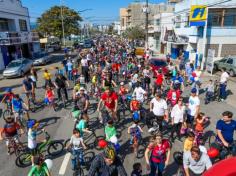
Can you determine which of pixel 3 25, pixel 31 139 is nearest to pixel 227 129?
pixel 31 139

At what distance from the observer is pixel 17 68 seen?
2297 cm

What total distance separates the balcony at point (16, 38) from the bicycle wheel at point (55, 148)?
74.9 ft

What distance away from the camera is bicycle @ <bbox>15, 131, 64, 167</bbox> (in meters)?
7.63

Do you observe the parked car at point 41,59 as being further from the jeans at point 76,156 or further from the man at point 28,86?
the jeans at point 76,156

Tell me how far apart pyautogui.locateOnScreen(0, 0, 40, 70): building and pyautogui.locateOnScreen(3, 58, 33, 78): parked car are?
4.79 m

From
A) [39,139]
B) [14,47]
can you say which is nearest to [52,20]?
[14,47]

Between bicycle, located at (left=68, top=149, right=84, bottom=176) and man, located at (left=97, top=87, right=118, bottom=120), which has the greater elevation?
man, located at (left=97, top=87, right=118, bottom=120)

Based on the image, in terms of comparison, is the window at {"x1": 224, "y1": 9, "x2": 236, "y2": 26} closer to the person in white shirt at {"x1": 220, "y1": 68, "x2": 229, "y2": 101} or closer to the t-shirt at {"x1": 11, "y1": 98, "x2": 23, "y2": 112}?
the person in white shirt at {"x1": 220, "y1": 68, "x2": 229, "y2": 101}

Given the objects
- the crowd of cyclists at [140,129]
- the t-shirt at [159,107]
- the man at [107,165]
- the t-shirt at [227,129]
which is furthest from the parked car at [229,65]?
the man at [107,165]

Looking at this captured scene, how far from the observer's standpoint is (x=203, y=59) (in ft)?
80.4

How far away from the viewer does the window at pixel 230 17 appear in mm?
24000

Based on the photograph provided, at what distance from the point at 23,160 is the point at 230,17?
24.4 metres

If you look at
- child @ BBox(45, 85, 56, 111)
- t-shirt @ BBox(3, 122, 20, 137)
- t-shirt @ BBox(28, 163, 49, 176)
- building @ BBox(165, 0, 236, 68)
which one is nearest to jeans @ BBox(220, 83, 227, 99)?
child @ BBox(45, 85, 56, 111)

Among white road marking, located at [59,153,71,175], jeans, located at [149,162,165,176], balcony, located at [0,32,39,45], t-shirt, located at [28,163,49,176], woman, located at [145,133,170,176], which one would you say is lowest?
white road marking, located at [59,153,71,175]
